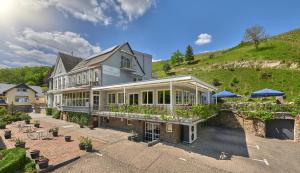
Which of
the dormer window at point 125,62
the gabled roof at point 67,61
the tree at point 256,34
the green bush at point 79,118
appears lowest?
the green bush at point 79,118

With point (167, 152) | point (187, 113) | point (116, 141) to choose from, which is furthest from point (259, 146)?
point (116, 141)

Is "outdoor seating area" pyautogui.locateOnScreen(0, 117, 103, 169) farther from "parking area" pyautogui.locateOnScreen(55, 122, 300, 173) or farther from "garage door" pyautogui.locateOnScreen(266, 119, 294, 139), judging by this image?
"garage door" pyautogui.locateOnScreen(266, 119, 294, 139)

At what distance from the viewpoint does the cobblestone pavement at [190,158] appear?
10.0 m

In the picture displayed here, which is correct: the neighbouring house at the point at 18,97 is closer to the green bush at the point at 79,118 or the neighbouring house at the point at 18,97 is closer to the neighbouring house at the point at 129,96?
the neighbouring house at the point at 129,96

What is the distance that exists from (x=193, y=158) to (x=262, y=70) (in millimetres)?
43167

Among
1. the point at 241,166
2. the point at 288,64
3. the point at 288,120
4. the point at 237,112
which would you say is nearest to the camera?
the point at 241,166

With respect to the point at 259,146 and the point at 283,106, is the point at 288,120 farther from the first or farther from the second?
the point at 259,146

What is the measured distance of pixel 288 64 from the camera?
41.4 metres

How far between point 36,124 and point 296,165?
2733 centimetres

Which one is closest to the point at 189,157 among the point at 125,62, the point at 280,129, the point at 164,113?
the point at 164,113

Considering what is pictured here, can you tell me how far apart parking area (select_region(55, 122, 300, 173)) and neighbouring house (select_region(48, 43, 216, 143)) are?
223 centimetres

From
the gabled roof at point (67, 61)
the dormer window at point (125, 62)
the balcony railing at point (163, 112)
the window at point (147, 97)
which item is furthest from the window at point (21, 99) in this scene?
the window at point (147, 97)

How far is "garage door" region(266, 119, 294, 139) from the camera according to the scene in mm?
18047

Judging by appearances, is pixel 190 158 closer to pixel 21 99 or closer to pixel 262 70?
pixel 262 70
